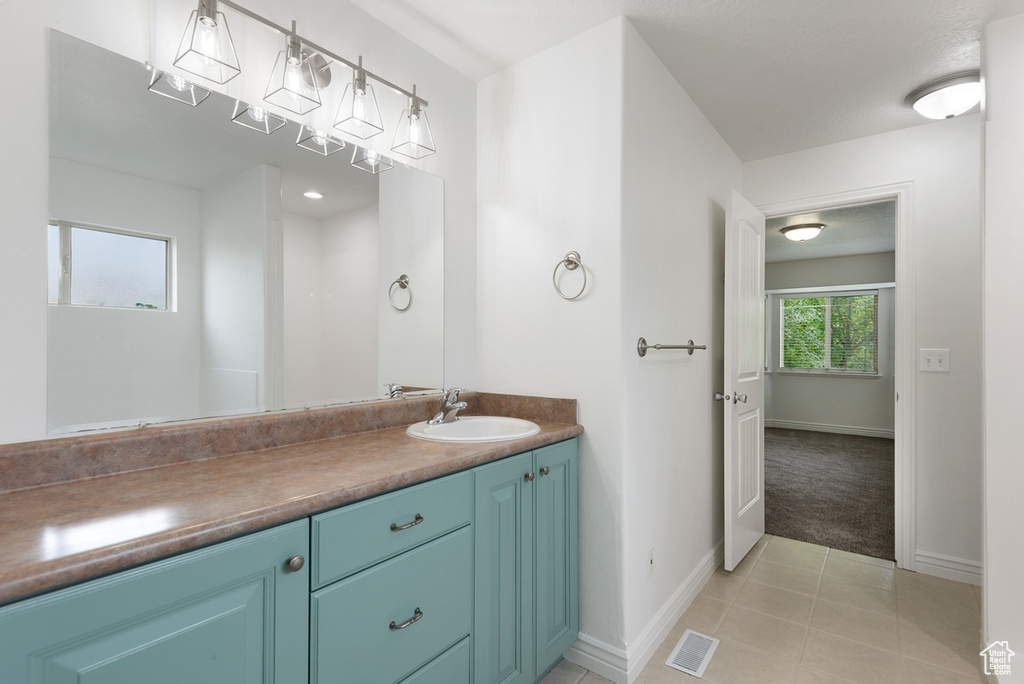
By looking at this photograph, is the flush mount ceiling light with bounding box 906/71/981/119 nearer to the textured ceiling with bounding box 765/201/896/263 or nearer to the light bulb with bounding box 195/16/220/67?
the textured ceiling with bounding box 765/201/896/263

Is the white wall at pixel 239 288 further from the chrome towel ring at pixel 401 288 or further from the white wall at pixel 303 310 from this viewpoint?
the chrome towel ring at pixel 401 288

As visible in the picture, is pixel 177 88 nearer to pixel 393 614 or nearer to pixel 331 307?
pixel 331 307

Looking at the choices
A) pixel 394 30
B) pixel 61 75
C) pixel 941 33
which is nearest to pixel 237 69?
pixel 61 75

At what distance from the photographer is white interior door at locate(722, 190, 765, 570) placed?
8.41 feet

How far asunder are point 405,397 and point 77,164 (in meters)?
1.20

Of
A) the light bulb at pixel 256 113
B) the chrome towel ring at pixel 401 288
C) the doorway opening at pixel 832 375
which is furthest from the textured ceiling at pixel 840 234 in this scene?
the light bulb at pixel 256 113

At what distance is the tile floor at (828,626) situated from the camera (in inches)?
71.6

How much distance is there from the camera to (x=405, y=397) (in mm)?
1974

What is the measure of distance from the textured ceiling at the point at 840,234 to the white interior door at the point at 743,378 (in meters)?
1.32

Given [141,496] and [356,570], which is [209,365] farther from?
[356,570]

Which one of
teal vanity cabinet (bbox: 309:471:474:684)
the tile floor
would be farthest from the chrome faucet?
the tile floor

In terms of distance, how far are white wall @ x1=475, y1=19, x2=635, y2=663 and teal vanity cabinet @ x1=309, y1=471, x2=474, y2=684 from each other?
25.4 inches

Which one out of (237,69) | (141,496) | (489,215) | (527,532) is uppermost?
(237,69)

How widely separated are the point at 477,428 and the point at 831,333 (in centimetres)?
636
